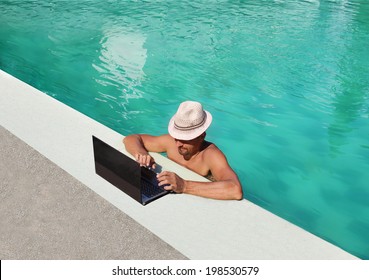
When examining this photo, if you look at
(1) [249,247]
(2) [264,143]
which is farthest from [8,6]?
(1) [249,247]

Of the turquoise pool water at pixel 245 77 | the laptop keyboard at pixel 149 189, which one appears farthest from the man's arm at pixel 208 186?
the turquoise pool water at pixel 245 77

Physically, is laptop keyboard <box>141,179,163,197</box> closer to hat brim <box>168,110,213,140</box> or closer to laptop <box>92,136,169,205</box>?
laptop <box>92,136,169,205</box>

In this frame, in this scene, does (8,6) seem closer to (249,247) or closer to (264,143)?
(264,143)

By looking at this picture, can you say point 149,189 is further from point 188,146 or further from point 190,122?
point 190,122

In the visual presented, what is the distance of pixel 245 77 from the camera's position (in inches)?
406

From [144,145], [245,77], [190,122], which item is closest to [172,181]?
[190,122]

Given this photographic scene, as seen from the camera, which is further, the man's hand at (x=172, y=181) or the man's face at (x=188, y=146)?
the man's face at (x=188, y=146)

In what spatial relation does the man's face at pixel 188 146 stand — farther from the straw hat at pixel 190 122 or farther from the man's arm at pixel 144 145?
the man's arm at pixel 144 145

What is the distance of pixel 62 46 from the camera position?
11.9 m

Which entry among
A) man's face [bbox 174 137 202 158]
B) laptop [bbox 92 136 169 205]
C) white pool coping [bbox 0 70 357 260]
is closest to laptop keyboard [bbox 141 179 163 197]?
laptop [bbox 92 136 169 205]

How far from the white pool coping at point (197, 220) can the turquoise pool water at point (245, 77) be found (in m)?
2.36

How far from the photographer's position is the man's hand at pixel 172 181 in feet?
13.6

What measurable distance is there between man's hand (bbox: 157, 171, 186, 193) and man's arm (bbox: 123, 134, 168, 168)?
1.43 feet
